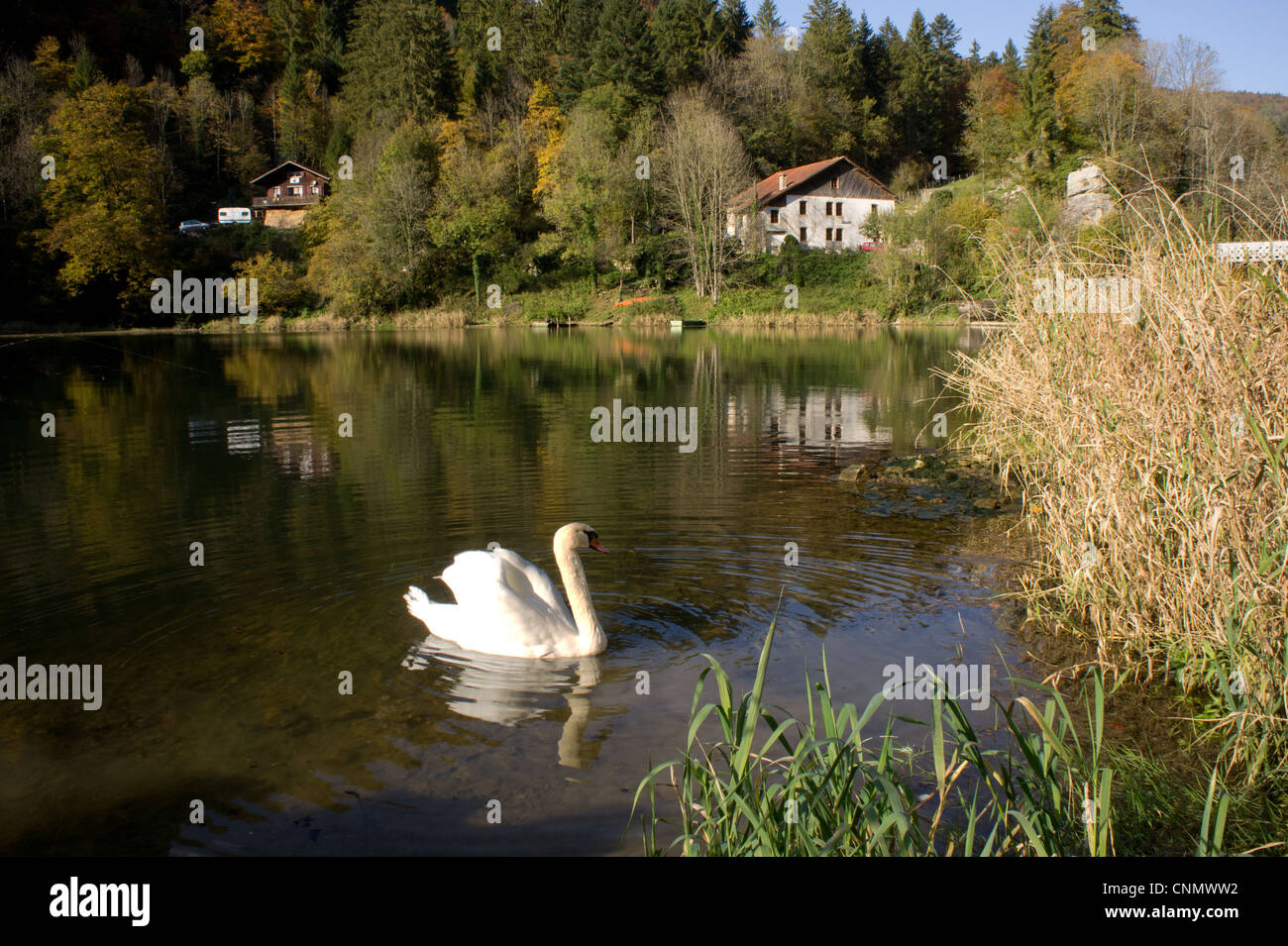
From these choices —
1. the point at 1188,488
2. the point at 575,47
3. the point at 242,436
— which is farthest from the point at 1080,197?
the point at 1188,488

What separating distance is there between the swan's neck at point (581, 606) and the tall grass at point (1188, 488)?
3.91 m

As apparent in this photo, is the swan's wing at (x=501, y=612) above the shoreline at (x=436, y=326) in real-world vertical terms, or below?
below

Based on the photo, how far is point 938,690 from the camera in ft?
14.6

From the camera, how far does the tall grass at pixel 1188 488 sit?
5773mm

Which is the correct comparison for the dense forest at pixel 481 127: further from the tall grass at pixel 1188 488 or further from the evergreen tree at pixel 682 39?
the tall grass at pixel 1188 488

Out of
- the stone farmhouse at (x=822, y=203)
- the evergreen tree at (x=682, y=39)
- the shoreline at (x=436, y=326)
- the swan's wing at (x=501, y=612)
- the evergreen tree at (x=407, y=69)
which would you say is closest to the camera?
the swan's wing at (x=501, y=612)

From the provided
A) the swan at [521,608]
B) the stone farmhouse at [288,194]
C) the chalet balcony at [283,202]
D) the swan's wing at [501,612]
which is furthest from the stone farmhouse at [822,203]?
the swan's wing at [501,612]

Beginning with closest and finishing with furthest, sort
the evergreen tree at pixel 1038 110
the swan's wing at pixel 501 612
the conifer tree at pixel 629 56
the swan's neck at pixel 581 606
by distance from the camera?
the swan's wing at pixel 501 612 < the swan's neck at pixel 581 606 < the evergreen tree at pixel 1038 110 < the conifer tree at pixel 629 56

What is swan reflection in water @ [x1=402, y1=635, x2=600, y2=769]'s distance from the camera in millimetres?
6617

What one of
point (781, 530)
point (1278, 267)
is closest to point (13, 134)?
point (781, 530)

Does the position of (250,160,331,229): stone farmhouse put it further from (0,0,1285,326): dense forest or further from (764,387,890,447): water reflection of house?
(764,387,890,447): water reflection of house

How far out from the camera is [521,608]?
25.0 ft

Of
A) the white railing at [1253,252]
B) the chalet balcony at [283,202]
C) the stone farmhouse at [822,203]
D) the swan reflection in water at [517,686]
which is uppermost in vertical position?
the chalet balcony at [283,202]
